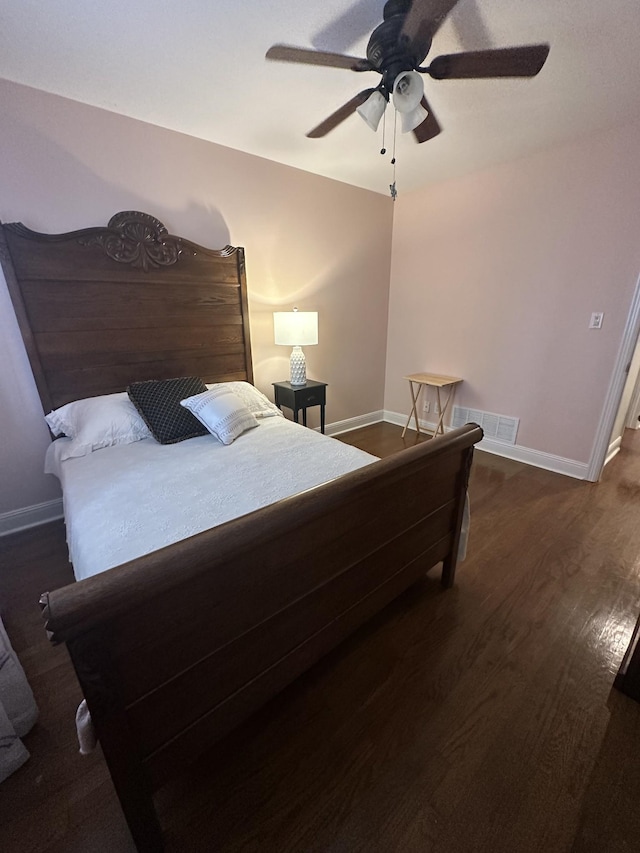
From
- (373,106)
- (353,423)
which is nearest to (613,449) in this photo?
(353,423)

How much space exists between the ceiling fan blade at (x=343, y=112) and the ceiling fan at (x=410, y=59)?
0.03m

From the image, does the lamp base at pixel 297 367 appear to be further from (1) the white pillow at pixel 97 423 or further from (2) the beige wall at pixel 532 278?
(2) the beige wall at pixel 532 278

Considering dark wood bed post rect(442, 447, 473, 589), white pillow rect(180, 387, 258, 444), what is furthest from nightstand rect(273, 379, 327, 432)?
dark wood bed post rect(442, 447, 473, 589)

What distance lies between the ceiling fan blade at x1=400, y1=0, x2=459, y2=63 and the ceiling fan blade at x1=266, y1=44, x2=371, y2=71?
19 centimetres

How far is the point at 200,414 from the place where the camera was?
6.76 ft

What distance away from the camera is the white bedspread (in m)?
1.19

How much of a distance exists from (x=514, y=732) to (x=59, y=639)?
4.61 feet

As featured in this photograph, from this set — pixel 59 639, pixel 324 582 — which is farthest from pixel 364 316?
pixel 59 639

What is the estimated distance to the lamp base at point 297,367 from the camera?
2982 millimetres

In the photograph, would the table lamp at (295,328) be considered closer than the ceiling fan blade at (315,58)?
No

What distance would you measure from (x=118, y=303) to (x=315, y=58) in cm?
167

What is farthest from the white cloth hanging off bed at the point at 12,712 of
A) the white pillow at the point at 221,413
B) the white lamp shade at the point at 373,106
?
the white lamp shade at the point at 373,106

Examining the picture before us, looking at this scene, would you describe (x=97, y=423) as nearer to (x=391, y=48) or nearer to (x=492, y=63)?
(x=391, y=48)

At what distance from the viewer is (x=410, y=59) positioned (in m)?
1.32
